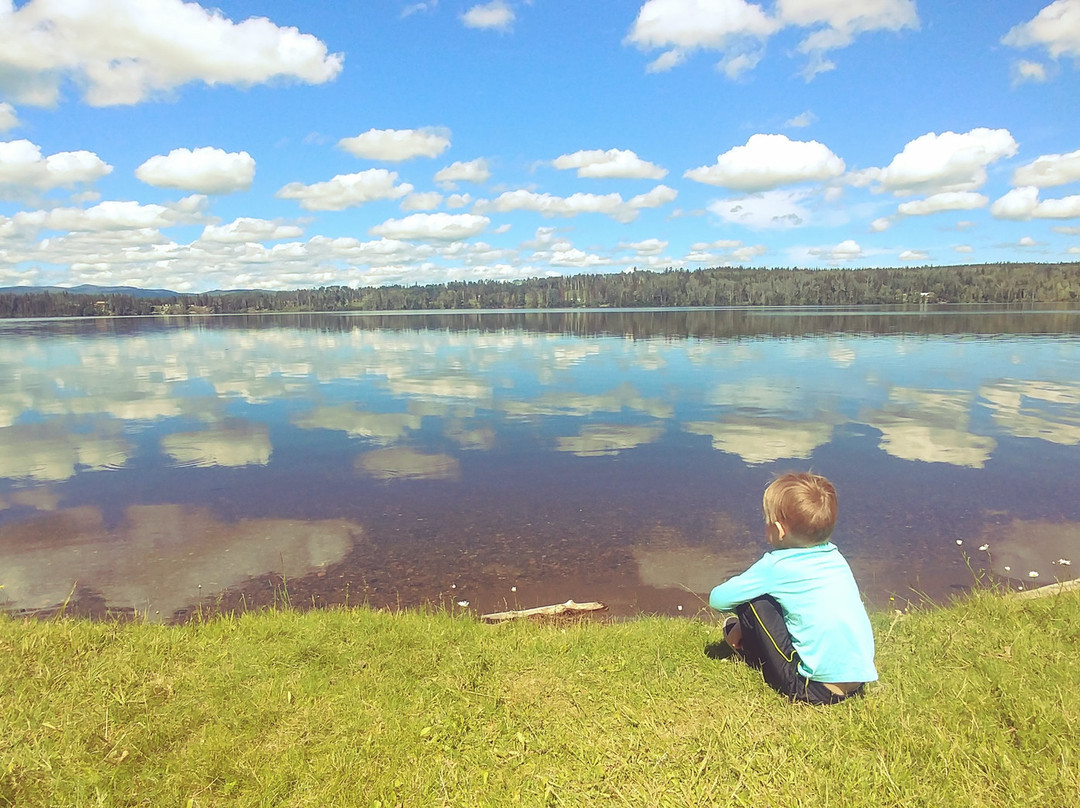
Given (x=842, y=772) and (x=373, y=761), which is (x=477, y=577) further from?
(x=842, y=772)

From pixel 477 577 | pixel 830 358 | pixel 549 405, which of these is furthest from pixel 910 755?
pixel 830 358

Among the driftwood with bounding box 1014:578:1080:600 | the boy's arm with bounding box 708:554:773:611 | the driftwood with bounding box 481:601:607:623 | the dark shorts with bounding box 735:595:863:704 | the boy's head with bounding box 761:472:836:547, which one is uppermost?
the boy's head with bounding box 761:472:836:547

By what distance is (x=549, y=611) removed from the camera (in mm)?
8219

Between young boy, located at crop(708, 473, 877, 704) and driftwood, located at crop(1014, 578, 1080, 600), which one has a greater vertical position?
young boy, located at crop(708, 473, 877, 704)

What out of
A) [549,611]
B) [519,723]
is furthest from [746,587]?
[549,611]

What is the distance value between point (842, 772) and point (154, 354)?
182 feet

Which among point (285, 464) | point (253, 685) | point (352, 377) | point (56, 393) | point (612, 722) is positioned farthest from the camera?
point (352, 377)

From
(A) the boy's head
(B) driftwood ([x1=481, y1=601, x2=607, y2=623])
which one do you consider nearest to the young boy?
(A) the boy's head

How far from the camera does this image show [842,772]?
3994 millimetres

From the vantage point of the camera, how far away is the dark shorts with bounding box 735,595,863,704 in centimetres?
472

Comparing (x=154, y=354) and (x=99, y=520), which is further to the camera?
(x=154, y=354)

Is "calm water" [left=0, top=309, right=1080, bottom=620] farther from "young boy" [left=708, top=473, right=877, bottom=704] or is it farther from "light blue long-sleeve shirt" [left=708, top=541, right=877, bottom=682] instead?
"light blue long-sleeve shirt" [left=708, top=541, right=877, bottom=682]

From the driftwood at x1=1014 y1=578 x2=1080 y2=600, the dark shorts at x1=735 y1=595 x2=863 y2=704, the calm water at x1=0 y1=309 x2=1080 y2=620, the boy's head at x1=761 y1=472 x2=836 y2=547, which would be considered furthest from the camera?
the calm water at x1=0 y1=309 x2=1080 y2=620

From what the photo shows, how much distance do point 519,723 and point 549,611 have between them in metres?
3.54
